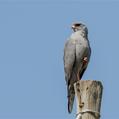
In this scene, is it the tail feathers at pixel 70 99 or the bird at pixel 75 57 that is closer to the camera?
the tail feathers at pixel 70 99

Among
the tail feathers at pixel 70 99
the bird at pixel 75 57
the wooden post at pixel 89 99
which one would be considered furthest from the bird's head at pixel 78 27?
the wooden post at pixel 89 99

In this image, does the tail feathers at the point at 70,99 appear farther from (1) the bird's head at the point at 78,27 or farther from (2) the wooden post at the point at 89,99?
(2) the wooden post at the point at 89,99

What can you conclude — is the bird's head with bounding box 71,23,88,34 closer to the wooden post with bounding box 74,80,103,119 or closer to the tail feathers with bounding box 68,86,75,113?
the tail feathers with bounding box 68,86,75,113

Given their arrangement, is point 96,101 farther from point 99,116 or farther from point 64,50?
point 64,50

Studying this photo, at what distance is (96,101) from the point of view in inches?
269

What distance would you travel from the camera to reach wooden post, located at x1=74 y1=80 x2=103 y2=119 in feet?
22.0

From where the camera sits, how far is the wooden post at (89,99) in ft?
22.0

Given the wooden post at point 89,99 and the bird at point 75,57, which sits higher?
the bird at point 75,57

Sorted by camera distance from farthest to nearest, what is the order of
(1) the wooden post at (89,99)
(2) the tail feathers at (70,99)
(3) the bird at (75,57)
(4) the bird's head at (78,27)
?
(4) the bird's head at (78,27) → (3) the bird at (75,57) → (2) the tail feathers at (70,99) → (1) the wooden post at (89,99)

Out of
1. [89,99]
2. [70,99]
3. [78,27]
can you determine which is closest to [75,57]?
[78,27]

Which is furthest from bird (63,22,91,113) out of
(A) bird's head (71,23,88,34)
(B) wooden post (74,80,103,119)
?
(B) wooden post (74,80,103,119)

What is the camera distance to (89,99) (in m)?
6.82

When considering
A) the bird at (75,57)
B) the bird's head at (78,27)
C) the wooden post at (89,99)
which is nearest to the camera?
the wooden post at (89,99)

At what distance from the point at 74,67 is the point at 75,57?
243mm
